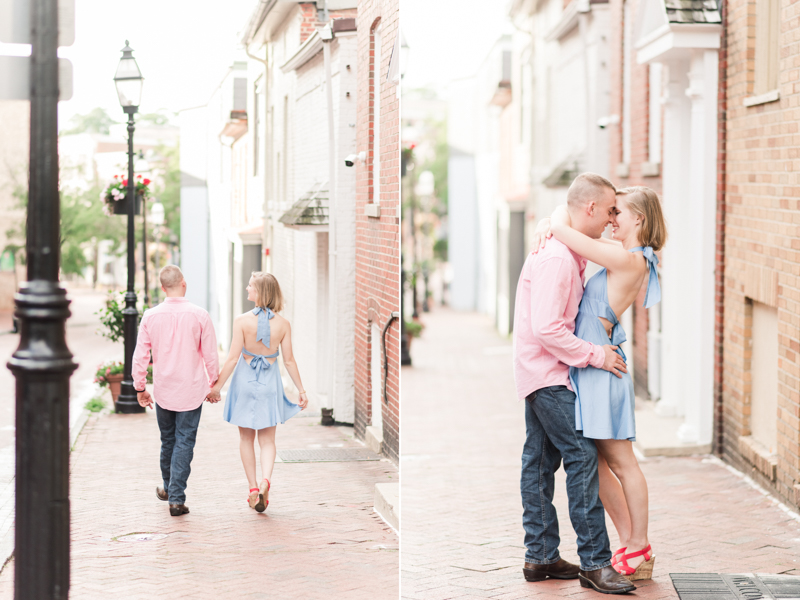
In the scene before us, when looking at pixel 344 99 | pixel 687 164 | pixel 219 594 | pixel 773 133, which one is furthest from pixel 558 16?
pixel 219 594

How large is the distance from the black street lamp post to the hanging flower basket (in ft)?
0.07

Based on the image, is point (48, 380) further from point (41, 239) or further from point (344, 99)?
point (344, 99)

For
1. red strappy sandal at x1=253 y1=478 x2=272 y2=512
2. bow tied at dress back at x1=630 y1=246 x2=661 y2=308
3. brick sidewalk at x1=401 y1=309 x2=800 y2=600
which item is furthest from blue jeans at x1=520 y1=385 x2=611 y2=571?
red strappy sandal at x1=253 y1=478 x2=272 y2=512

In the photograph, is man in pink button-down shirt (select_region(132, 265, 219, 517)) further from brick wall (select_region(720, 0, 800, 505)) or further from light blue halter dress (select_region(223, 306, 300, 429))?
brick wall (select_region(720, 0, 800, 505))

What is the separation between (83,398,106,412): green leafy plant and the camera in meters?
4.68

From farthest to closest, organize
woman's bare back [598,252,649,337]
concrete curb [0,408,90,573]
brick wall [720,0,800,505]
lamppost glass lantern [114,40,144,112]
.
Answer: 1. brick wall [720,0,800,505]
2. woman's bare back [598,252,649,337]
3. lamppost glass lantern [114,40,144,112]
4. concrete curb [0,408,90,573]

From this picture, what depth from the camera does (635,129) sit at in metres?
13.4

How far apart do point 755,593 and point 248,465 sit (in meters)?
2.76

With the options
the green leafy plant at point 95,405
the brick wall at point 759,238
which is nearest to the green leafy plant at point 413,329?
the brick wall at point 759,238

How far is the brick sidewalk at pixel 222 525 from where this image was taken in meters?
4.48

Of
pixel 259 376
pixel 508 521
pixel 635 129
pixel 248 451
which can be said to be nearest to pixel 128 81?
pixel 259 376

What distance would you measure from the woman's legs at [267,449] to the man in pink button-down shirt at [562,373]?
1.31m

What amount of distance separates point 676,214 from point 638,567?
20.4ft

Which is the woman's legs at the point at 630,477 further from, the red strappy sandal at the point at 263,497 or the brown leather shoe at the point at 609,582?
the red strappy sandal at the point at 263,497
